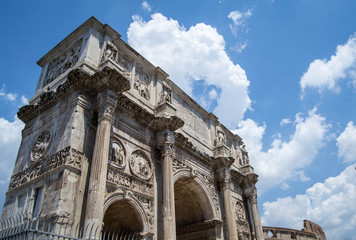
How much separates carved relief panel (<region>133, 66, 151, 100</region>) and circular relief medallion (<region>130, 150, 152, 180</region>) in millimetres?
3212

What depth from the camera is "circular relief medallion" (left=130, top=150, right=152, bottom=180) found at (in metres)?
11.8

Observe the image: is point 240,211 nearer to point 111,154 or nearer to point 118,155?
point 118,155

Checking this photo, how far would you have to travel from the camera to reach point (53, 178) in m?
9.39

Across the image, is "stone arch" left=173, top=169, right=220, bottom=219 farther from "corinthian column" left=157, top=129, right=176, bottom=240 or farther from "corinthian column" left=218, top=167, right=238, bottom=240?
"corinthian column" left=157, top=129, right=176, bottom=240

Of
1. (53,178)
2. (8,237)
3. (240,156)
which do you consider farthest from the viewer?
(240,156)

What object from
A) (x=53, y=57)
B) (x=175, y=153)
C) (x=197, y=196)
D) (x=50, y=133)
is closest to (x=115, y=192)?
(x=50, y=133)

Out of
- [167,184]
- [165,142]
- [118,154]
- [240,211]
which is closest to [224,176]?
[240,211]

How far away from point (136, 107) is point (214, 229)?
745cm

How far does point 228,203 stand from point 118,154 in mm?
7653

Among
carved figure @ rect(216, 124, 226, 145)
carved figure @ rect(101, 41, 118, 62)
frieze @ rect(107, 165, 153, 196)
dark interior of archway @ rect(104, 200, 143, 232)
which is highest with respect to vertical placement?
carved figure @ rect(216, 124, 226, 145)

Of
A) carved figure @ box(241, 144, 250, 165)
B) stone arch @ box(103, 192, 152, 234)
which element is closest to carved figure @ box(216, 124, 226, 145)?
carved figure @ box(241, 144, 250, 165)

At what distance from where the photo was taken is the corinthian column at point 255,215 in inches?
718

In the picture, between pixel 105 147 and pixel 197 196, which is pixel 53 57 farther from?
pixel 197 196

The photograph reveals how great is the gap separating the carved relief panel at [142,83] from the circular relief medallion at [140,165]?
10.5 feet
